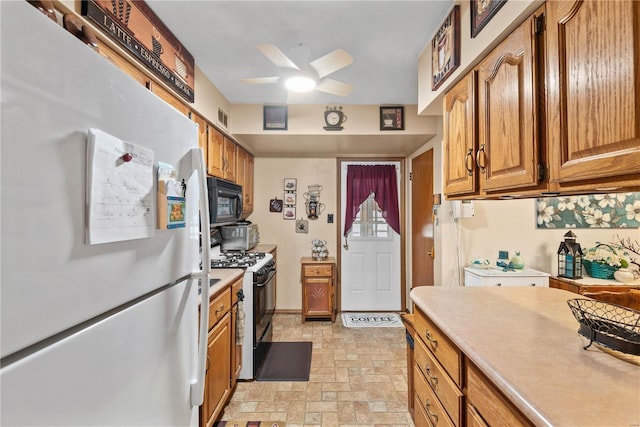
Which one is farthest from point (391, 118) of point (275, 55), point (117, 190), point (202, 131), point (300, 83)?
point (117, 190)

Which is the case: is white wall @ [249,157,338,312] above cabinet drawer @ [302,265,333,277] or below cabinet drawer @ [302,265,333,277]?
above

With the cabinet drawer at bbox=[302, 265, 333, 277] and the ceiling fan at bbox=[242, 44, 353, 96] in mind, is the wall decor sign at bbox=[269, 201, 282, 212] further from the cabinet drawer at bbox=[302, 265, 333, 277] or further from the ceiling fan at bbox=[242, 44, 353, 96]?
the ceiling fan at bbox=[242, 44, 353, 96]

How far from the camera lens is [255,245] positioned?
3.77 meters

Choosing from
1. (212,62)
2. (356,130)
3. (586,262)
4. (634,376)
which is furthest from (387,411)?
(212,62)

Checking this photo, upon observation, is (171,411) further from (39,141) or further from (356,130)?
(356,130)

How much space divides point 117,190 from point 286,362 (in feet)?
8.24

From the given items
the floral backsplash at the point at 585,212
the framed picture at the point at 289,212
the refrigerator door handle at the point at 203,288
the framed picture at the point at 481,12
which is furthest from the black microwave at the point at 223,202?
the floral backsplash at the point at 585,212

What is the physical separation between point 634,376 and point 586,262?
2.53m

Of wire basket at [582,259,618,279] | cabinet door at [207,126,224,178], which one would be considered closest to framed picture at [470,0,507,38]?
cabinet door at [207,126,224,178]

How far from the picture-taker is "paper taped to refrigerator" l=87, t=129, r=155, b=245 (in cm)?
58

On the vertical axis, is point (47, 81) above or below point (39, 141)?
above

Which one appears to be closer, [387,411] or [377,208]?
[387,411]

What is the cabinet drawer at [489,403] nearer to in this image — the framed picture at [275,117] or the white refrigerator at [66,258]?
the white refrigerator at [66,258]

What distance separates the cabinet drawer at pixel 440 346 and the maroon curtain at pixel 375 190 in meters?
2.53
